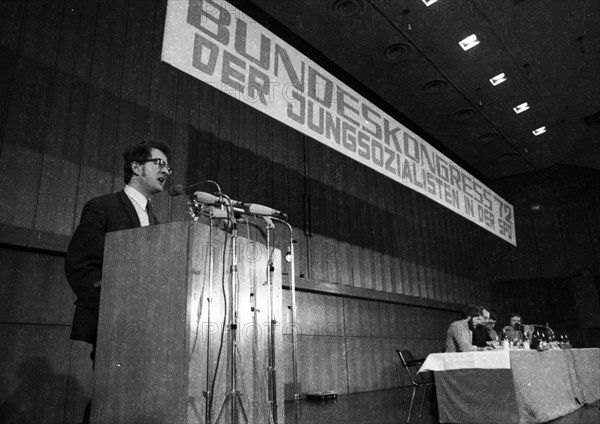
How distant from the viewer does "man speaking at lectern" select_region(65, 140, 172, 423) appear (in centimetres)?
174

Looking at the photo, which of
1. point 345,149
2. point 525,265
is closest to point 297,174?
point 345,149

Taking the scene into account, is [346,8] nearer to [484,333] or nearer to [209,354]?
[484,333]

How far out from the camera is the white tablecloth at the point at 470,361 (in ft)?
11.5

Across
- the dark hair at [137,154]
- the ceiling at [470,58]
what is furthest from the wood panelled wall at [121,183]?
the dark hair at [137,154]

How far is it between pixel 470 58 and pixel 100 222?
689 centimetres

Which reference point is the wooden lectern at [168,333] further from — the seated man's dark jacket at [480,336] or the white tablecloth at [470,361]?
the seated man's dark jacket at [480,336]

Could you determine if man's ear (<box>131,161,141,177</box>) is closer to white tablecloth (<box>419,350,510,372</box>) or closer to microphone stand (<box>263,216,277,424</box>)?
microphone stand (<box>263,216,277,424</box>)

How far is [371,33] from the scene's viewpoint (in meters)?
6.71

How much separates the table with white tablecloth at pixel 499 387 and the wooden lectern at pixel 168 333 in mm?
2307

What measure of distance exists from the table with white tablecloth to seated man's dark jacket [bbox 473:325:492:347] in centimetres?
94

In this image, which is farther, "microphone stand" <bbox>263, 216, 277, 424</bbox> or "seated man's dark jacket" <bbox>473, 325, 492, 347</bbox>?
"seated man's dark jacket" <bbox>473, 325, 492, 347</bbox>

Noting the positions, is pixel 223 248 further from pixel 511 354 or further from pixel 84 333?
pixel 511 354

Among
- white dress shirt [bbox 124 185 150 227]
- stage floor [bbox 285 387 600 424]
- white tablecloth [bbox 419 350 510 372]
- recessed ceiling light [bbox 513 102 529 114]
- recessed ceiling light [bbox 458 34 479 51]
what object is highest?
recessed ceiling light [bbox 458 34 479 51]

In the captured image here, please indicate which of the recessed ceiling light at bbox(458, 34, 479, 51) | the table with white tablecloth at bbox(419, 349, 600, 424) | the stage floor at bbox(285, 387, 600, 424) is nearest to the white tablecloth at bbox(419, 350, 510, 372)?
the table with white tablecloth at bbox(419, 349, 600, 424)
